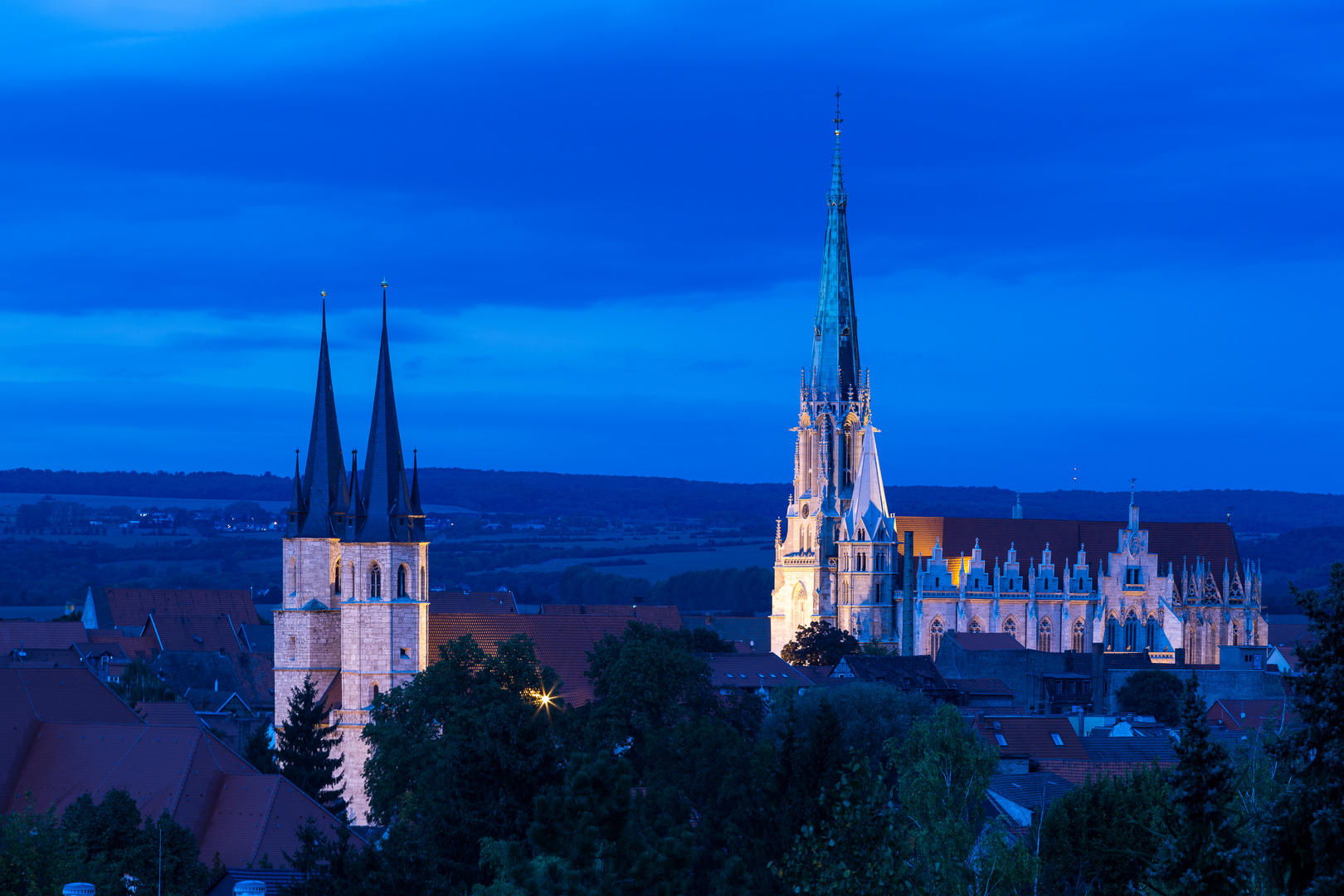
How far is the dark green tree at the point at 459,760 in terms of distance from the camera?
128 feet

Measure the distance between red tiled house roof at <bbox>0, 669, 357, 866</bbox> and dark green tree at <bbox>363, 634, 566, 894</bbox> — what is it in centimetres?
301

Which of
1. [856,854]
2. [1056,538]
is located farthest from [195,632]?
[856,854]

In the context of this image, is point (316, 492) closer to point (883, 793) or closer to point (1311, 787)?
point (883, 793)

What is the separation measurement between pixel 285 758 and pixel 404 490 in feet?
46.6

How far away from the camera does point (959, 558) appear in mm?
129000

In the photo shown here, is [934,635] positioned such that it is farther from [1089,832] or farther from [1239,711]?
[1089,832]

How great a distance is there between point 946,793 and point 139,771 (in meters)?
20.7

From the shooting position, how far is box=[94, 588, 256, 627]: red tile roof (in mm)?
133125

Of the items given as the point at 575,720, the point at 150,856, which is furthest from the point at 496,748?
the point at 575,720

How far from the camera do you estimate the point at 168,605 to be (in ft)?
443

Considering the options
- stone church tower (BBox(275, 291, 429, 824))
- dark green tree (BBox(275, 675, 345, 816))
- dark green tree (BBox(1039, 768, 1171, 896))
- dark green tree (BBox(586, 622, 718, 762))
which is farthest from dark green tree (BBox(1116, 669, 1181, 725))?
dark green tree (BBox(1039, 768, 1171, 896))

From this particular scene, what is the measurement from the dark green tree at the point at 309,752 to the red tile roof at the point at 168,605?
63.7m

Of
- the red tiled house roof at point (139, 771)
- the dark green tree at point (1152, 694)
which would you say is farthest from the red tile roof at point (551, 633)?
the dark green tree at point (1152, 694)

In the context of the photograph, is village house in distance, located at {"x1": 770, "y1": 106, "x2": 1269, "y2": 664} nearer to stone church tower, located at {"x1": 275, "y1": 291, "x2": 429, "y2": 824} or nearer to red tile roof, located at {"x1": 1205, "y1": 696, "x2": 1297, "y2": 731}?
red tile roof, located at {"x1": 1205, "y1": 696, "x2": 1297, "y2": 731}
